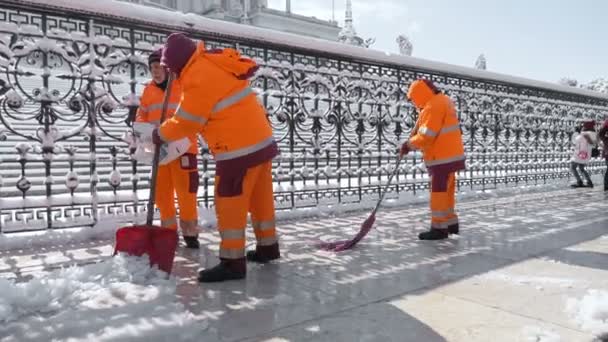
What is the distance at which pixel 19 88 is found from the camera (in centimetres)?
450

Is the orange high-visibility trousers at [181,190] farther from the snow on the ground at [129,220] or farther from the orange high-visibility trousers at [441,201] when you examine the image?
the orange high-visibility trousers at [441,201]

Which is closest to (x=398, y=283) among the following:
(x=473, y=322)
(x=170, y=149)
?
(x=473, y=322)

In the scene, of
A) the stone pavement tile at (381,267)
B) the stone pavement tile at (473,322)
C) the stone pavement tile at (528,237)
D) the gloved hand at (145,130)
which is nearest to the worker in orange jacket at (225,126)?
the gloved hand at (145,130)

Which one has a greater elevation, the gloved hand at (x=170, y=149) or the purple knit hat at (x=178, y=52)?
the purple knit hat at (x=178, y=52)

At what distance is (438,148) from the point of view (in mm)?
5051

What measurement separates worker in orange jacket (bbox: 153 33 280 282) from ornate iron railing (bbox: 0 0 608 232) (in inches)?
71.5

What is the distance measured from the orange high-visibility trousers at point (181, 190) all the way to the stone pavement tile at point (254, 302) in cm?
79

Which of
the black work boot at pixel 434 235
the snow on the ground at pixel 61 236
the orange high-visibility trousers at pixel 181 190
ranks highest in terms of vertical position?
the orange high-visibility trousers at pixel 181 190

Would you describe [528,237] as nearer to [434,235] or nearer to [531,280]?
[434,235]

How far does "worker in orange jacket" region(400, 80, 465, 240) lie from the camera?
4.93 meters

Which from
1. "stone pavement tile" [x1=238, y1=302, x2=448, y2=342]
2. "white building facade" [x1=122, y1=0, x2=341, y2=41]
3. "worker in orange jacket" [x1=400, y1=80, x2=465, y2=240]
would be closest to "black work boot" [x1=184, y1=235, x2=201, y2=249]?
"stone pavement tile" [x1=238, y1=302, x2=448, y2=342]

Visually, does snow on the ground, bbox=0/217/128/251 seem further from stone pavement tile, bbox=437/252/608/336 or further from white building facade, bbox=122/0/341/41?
white building facade, bbox=122/0/341/41

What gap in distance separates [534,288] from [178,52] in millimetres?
2772

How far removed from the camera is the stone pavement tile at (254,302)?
102 inches
